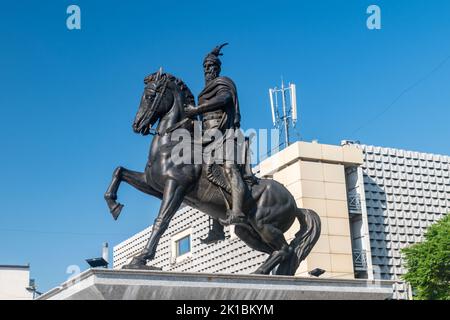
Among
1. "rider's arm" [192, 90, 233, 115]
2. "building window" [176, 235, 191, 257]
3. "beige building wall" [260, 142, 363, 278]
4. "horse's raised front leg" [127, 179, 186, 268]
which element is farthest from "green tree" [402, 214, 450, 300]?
"horse's raised front leg" [127, 179, 186, 268]

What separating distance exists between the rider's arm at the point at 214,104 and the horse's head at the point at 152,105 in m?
0.50

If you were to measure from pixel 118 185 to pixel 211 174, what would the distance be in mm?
1510

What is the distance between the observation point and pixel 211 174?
482 inches

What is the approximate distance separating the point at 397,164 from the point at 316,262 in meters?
9.26

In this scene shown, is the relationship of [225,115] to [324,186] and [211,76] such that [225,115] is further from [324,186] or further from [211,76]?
[324,186]

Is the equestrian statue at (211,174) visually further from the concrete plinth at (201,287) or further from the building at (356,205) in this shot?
the building at (356,205)

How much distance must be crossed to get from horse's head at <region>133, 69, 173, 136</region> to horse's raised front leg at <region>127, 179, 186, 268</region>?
1119 mm

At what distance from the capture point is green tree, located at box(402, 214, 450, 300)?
31781mm

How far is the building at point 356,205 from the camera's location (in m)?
38.6

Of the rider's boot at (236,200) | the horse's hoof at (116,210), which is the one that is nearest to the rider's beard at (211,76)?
the rider's boot at (236,200)

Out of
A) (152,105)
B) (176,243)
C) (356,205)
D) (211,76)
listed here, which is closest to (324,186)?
(356,205)

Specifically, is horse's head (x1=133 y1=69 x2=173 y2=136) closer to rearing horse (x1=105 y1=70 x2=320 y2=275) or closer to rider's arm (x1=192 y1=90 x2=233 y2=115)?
rearing horse (x1=105 y1=70 x2=320 y2=275)
